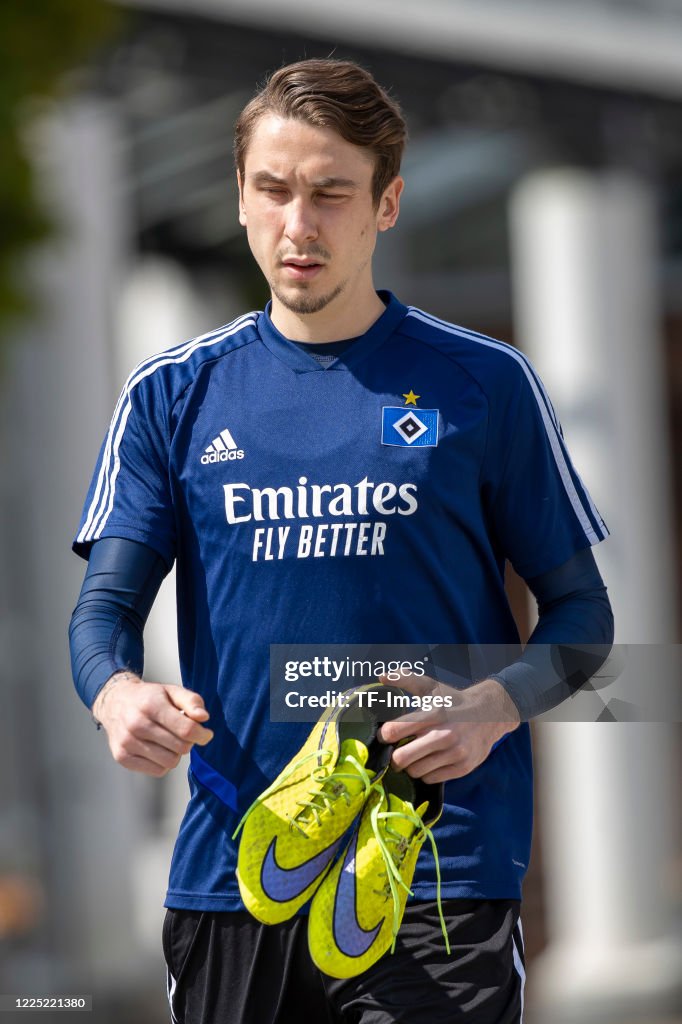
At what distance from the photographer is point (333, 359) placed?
8.41ft

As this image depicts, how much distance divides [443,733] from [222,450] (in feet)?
1.92

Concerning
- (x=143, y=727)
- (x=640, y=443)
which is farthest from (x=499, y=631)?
(x=640, y=443)

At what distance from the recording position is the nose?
7.95 feet

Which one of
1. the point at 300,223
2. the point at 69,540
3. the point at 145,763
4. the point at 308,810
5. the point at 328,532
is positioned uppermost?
the point at 300,223

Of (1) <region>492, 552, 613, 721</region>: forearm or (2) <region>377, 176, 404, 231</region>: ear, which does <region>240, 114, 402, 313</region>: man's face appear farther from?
(1) <region>492, 552, 613, 721</region>: forearm

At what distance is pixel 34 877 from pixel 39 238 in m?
3.05

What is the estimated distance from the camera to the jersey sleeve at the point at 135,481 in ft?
8.26

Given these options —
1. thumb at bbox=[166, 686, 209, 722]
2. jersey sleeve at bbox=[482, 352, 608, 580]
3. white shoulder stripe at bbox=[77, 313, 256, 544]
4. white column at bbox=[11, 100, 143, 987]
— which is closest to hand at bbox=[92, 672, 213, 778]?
thumb at bbox=[166, 686, 209, 722]

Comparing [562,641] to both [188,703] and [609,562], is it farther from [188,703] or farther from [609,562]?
A: [609,562]

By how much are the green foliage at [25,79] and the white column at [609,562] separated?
3102 millimetres

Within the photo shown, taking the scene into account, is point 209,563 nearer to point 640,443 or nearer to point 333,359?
point 333,359

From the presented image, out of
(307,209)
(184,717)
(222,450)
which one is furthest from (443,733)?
(307,209)

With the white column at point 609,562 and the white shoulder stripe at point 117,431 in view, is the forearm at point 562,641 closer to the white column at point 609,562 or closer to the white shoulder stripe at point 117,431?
the white shoulder stripe at point 117,431

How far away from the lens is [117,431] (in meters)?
2.63
